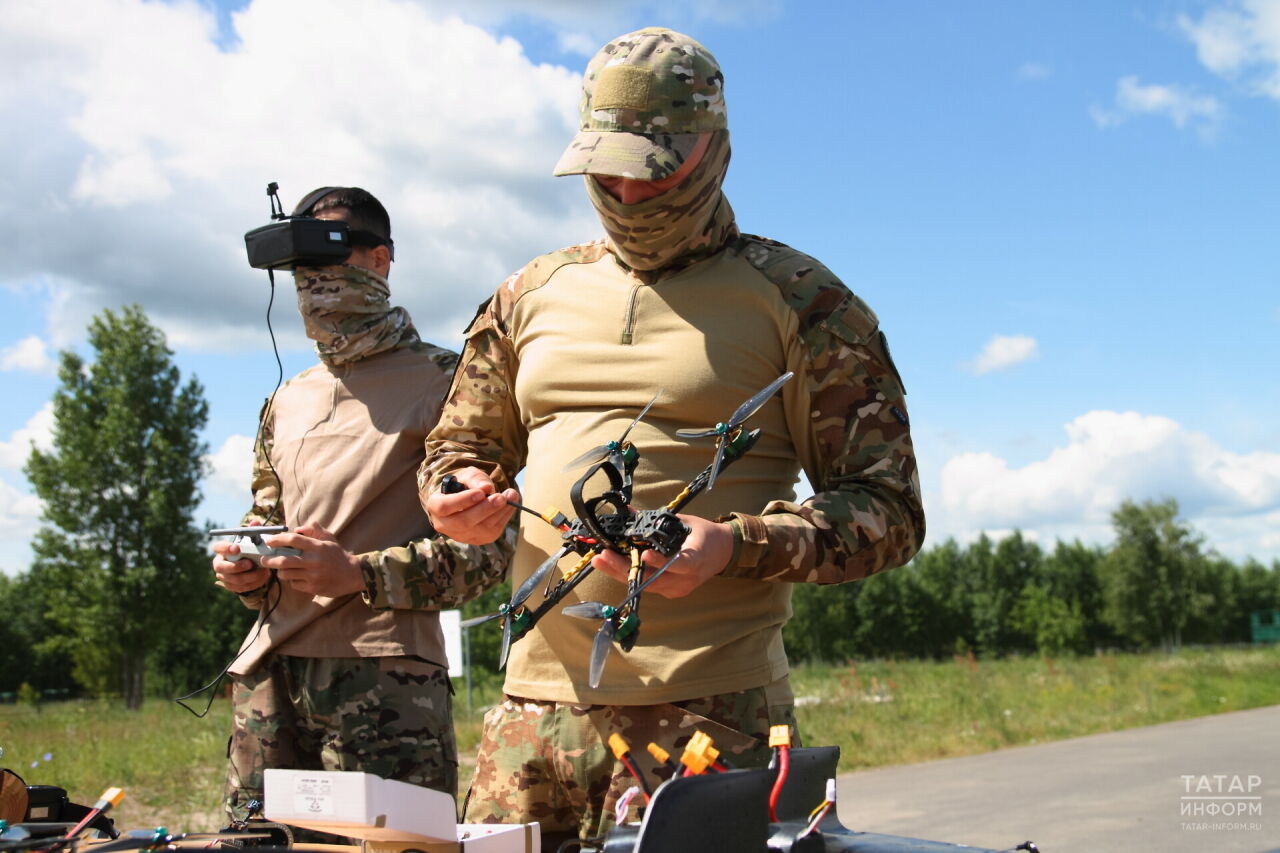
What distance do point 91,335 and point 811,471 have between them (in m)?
35.6

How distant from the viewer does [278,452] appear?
12.1ft

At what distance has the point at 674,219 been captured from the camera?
7.53 feet

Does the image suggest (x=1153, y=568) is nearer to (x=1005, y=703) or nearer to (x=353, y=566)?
(x=1005, y=703)

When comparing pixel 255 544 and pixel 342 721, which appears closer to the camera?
pixel 255 544

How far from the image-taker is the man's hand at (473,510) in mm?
2203

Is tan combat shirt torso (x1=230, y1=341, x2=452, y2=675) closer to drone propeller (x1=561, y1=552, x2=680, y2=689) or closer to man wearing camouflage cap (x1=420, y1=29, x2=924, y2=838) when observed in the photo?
man wearing camouflage cap (x1=420, y1=29, x2=924, y2=838)

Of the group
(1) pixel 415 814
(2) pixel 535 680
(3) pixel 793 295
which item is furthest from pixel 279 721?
(3) pixel 793 295

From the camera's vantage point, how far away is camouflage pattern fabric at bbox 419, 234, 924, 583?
2.04 m

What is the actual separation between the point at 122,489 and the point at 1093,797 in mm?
30563

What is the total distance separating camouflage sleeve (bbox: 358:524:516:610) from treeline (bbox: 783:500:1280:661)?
68675 millimetres

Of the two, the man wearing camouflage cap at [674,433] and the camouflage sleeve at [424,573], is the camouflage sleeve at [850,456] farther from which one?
the camouflage sleeve at [424,573]

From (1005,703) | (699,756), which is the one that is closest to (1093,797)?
(699,756)

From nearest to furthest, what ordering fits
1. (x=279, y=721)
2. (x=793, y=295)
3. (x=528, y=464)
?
(x=793, y=295)
(x=528, y=464)
(x=279, y=721)

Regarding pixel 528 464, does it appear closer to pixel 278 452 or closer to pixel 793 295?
pixel 793 295
